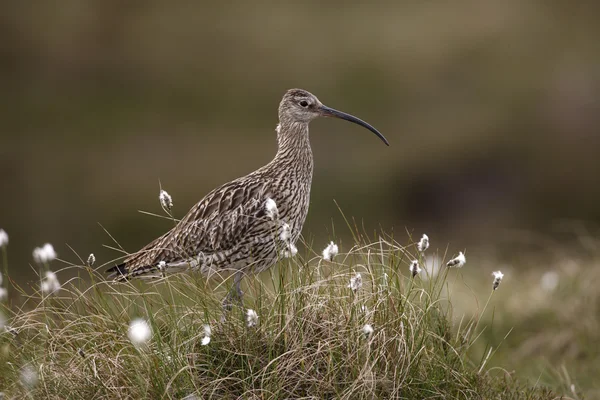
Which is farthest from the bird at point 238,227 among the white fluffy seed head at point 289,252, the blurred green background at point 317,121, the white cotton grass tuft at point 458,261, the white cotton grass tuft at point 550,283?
the blurred green background at point 317,121

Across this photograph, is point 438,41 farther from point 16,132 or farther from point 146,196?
point 16,132

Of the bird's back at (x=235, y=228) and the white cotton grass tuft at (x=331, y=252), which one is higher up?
the white cotton grass tuft at (x=331, y=252)

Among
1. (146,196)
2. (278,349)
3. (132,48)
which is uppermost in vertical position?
(278,349)

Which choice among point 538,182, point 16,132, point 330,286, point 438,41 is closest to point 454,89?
point 438,41

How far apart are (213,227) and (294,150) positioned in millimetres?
993

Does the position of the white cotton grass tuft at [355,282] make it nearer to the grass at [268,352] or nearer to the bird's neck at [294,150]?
the grass at [268,352]

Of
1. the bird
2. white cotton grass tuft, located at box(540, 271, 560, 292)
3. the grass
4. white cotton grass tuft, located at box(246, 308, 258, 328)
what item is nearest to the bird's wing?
the bird

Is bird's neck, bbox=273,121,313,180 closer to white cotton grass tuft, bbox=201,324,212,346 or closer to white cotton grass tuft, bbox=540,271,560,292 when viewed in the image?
white cotton grass tuft, bbox=201,324,212,346

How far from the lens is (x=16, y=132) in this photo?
21.4 metres

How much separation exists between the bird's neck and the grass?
1782mm

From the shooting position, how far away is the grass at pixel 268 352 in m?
4.80

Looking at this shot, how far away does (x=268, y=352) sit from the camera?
16.5 feet

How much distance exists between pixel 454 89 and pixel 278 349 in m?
17.8

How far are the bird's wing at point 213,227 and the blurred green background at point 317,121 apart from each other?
9182 mm
